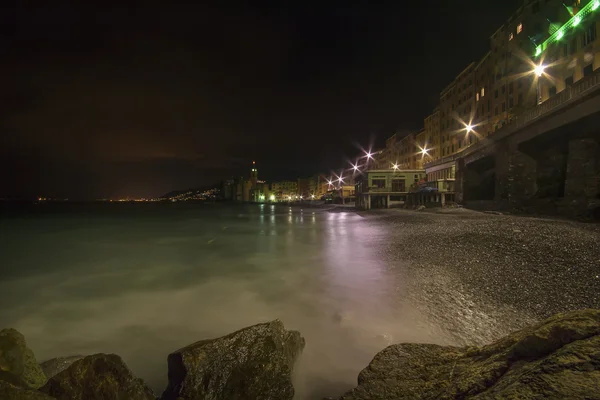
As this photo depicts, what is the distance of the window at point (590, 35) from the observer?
100 feet

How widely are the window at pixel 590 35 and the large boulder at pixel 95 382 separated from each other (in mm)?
46558

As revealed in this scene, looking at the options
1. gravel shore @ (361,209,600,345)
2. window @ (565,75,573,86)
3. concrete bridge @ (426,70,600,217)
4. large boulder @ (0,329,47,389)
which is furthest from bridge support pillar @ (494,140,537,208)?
large boulder @ (0,329,47,389)

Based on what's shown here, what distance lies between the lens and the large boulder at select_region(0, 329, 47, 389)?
3.37 m

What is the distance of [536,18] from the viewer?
44.5m

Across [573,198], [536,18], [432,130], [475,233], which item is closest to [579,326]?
[475,233]

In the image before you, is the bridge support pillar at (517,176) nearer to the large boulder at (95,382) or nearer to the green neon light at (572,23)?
the green neon light at (572,23)

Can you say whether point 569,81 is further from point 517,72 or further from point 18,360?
point 18,360

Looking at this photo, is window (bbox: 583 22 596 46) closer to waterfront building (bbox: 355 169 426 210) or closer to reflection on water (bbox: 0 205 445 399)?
waterfront building (bbox: 355 169 426 210)

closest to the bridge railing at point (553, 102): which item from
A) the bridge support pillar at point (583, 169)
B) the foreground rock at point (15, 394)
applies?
the bridge support pillar at point (583, 169)

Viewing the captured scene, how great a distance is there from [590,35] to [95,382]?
156 ft

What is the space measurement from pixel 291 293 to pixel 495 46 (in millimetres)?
66226

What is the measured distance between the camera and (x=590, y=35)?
3103 cm

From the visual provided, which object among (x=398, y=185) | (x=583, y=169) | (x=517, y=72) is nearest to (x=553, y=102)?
(x=583, y=169)

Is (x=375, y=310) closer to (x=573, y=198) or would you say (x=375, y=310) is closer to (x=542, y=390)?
(x=542, y=390)
